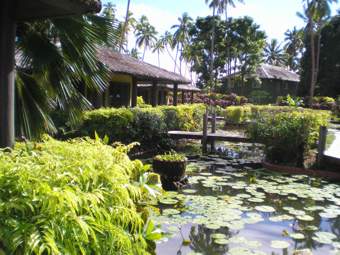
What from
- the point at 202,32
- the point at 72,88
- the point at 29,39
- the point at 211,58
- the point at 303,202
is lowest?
the point at 303,202

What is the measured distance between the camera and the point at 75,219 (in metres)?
1.96

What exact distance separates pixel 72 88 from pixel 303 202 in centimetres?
491

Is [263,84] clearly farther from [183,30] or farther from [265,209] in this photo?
[265,209]

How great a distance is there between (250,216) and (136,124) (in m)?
7.18

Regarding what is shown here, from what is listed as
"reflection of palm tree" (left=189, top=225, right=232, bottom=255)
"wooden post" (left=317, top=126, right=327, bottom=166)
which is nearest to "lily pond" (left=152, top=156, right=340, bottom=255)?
"reflection of palm tree" (left=189, top=225, right=232, bottom=255)

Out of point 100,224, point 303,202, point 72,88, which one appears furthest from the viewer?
point 303,202

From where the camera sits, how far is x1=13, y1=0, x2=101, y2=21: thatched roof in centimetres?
339

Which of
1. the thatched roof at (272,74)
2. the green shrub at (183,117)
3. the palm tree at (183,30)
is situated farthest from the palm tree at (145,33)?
the green shrub at (183,117)

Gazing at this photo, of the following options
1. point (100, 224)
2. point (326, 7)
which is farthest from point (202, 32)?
point (100, 224)

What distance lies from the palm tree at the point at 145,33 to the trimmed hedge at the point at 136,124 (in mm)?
53541

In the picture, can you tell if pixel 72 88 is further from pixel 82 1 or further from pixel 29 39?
pixel 82 1

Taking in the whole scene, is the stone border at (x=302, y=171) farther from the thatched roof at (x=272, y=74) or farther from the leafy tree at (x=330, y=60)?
the thatched roof at (x=272, y=74)

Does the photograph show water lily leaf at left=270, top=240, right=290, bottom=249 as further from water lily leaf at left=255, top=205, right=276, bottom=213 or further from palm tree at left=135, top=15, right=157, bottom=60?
palm tree at left=135, top=15, right=157, bottom=60

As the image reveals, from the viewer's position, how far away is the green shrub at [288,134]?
420 inches
